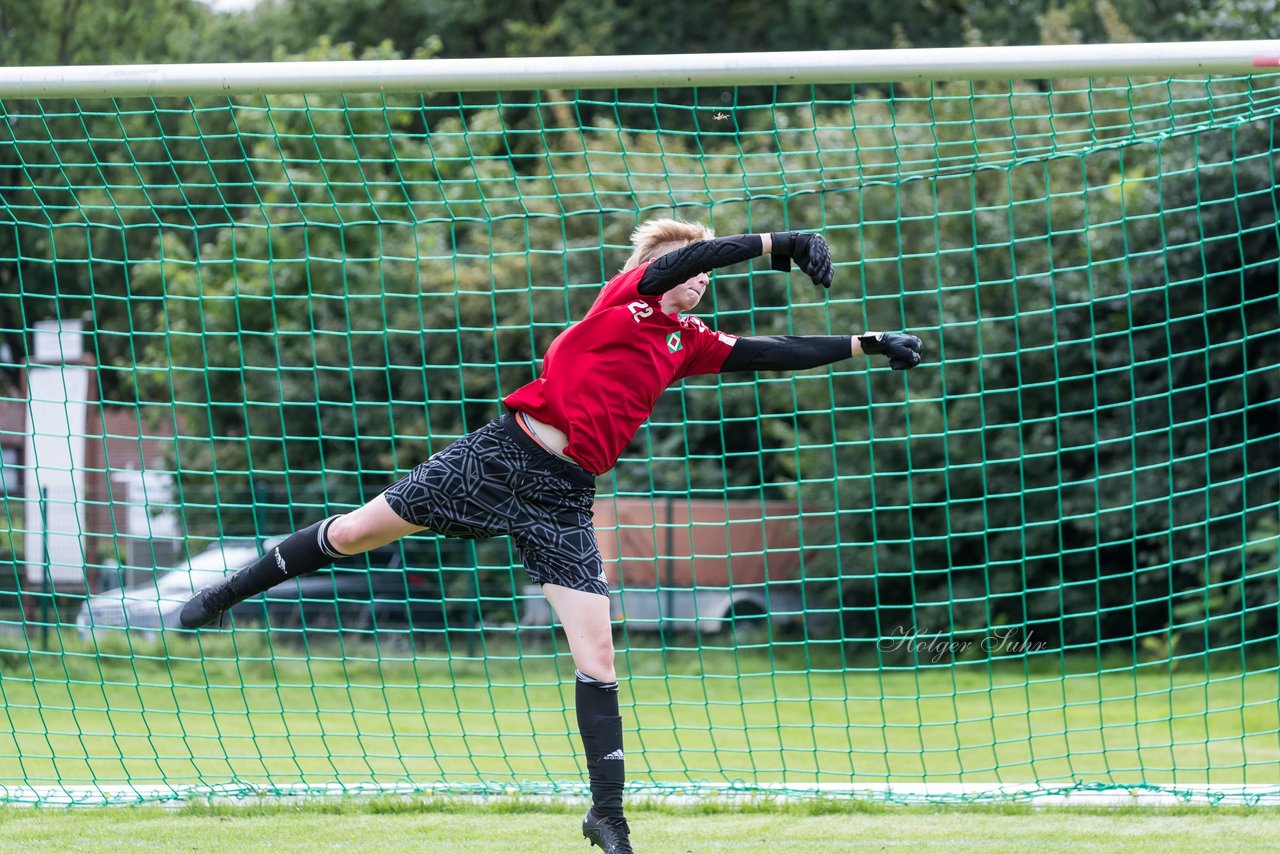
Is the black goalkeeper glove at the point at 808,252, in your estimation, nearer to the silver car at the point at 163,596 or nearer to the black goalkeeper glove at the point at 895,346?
the black goalkeeper glove at the point at 895,346

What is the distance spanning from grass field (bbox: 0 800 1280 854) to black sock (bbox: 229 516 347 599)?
913mm

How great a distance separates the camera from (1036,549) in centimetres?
1129

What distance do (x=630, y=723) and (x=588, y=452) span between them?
15.7 ft

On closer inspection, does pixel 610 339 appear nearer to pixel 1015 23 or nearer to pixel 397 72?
pixel 397 72

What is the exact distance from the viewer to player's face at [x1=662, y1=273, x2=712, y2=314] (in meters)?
3.65

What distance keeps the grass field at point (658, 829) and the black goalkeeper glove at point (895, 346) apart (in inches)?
63.2

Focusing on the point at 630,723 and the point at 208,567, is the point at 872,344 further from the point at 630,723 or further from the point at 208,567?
the point at 208,567

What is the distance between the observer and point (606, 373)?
3.62m

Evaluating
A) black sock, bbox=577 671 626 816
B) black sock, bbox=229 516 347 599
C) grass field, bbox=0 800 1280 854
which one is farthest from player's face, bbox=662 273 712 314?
grass field, bbox=0 800 1280 854

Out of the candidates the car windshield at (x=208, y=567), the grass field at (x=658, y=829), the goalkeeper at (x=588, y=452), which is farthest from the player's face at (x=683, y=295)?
the car windshield at (x=208, y=567)

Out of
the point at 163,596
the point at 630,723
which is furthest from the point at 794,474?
the point at 163,596

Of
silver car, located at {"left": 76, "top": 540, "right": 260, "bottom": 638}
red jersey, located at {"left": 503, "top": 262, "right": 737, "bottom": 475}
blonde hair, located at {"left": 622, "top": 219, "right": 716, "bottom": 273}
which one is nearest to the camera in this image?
red jersey, located at {"left": 503, "top": 262, "right": 737, "bottom": 475}

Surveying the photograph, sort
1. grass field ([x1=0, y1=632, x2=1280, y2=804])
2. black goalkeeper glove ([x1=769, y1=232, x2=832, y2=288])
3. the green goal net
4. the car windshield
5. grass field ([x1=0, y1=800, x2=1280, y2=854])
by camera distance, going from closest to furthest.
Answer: black goalkeeper glove ([x1=769, y1=232, x2=832, y2=288]), grass field ([x1=0, y1=800, x2=1280, y2=854]), grass field ([x1=0, y1=632, x2=1280, y2=804]), the green goal net, the car windshield

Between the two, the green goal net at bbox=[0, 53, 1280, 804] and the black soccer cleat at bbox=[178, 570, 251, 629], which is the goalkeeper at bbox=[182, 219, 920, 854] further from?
the green goal net at bbox=[0, 53, 1280, 804]
